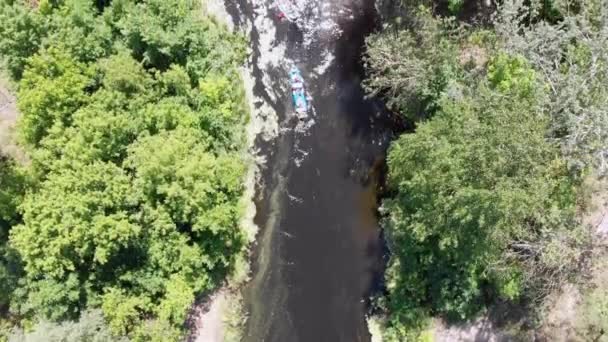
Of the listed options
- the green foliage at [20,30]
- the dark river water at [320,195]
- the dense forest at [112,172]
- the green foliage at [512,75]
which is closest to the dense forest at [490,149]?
the green foliage at [512,75]

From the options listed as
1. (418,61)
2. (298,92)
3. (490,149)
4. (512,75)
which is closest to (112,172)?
(298,92)

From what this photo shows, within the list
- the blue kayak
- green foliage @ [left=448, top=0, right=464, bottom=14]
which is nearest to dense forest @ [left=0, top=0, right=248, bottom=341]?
the blue kayak

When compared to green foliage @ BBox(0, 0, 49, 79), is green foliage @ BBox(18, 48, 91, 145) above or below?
below

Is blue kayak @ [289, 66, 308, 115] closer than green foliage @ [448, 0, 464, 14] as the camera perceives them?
No

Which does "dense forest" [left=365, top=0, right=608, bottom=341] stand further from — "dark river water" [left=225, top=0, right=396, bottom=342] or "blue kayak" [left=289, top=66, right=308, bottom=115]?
"blue kayak" [left=289, top=66, right=308, bottom=115]

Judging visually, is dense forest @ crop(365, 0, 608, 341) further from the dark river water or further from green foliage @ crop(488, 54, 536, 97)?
the dark river water

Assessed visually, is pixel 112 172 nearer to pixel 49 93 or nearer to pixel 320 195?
pixel 49 93

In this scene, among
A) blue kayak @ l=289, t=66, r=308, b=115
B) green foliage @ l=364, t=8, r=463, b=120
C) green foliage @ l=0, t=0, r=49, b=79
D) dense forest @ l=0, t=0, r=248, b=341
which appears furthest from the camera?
blue kayak @ l=289, t=66, r=308, b=115

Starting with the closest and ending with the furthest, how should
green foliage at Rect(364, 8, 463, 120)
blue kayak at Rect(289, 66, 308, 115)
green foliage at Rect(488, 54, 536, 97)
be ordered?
green foliage at Rect(488, 54, 536, 97)
green foliage at Rect(364, 8, 463, 120)
blue kayak at Rect(289, 66, 308, 115)
